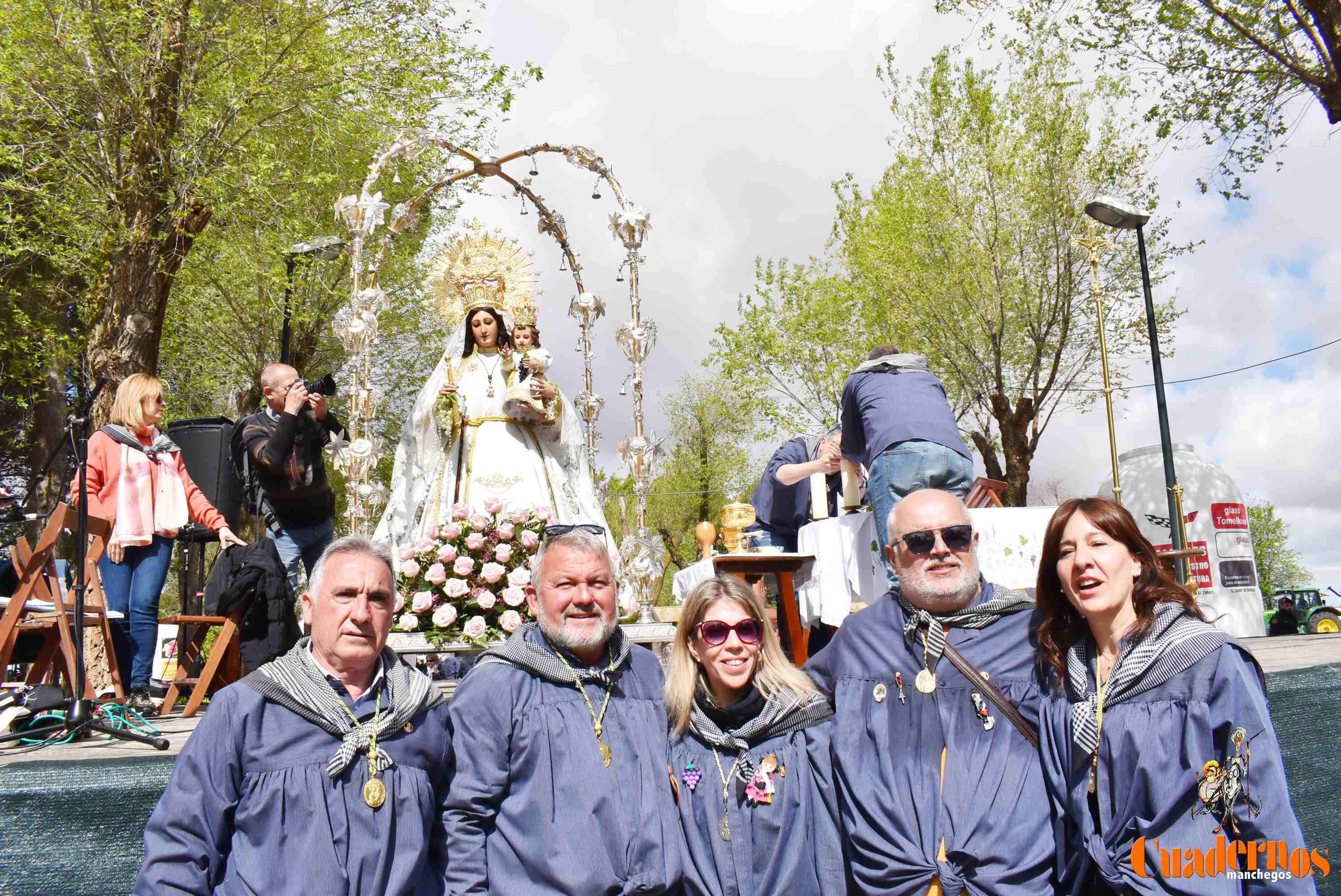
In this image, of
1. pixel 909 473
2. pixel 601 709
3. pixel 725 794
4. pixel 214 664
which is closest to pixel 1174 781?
pixel 725 794

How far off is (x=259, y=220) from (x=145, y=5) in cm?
335

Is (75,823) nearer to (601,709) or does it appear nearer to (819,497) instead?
(601,709)

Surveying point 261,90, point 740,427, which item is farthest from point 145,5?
point 740,427

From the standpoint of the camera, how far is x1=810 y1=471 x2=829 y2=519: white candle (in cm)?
670

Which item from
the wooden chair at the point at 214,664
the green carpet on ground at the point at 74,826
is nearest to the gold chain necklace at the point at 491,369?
the wooden chair at the point at 214,664

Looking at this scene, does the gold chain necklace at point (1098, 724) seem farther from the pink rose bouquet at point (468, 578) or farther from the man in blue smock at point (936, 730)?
the pink rose bouquet at point (468, 578)

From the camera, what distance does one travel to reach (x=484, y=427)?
24.7 ft

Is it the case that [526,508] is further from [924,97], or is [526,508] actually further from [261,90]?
[924,97]

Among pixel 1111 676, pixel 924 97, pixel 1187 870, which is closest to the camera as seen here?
pixel 1187 870

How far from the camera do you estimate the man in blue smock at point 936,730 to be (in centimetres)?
293

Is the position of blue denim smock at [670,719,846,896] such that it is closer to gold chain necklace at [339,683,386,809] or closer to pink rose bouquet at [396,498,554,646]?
gold chain necklace at [339,683,386,809]

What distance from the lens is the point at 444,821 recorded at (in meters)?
2.99

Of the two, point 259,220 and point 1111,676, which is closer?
point 1111,676

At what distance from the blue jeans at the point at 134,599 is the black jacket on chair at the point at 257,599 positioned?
331 millimetres
